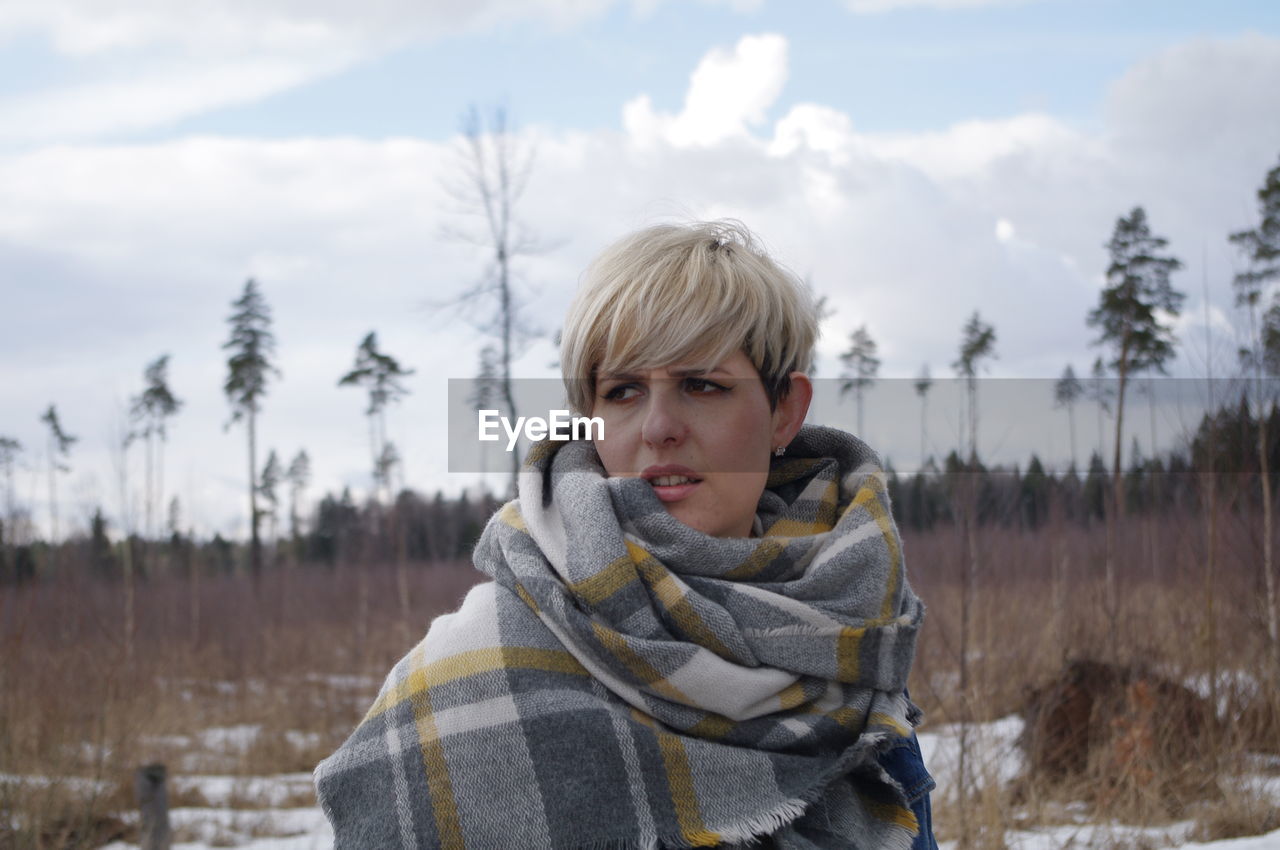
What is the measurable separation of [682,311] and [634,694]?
0.61 m

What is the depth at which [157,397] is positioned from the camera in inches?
1272

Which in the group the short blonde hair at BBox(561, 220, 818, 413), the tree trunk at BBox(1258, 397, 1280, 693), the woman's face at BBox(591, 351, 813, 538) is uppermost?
the short blonde hair at BBox(561, 220, 818, 413)

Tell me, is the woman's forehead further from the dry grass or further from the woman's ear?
the dry grass

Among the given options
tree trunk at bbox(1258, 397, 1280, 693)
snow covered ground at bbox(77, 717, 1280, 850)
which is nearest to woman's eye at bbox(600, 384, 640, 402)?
snow covered ground at bbox(77, 717, 1280, 850)

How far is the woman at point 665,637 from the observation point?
146 centimetres

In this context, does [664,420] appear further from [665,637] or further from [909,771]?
[909,771]

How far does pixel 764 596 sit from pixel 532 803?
1.60 ft

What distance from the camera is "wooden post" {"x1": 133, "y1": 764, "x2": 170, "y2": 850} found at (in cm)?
584

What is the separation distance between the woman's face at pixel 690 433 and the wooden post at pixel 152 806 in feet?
17.5

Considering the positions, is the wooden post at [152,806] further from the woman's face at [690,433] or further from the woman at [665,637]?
the woman's face at [690,433]

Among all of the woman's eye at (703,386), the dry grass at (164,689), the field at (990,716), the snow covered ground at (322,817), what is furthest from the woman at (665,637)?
the dry grass at (164,689)

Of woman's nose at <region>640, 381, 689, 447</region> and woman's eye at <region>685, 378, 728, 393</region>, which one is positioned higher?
woman's eye at <region>685, 378, 728, 393</region>

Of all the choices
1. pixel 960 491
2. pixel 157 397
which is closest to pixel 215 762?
pixel 960 491

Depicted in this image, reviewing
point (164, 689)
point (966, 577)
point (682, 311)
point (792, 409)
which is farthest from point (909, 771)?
point (164, 689)
